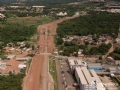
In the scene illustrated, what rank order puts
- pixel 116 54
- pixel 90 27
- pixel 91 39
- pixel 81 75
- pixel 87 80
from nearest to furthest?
pixel 87 80
pixel 81 75
pixel 116 54
pixel 91 39
pixel 90 27

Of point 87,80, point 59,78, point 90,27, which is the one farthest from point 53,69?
point 90,27

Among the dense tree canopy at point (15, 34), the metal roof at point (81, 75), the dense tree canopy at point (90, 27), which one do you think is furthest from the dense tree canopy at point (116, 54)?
the dense tree canopy at point (15, 34)

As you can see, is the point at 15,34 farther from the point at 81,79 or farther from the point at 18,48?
the point at 81,79

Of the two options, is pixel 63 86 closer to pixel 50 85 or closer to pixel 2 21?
pixel 50 85

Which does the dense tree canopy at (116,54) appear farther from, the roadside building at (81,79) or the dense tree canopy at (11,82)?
the dense tree canopy at (11,82)

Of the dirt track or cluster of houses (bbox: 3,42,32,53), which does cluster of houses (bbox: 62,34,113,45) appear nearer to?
the dirt track

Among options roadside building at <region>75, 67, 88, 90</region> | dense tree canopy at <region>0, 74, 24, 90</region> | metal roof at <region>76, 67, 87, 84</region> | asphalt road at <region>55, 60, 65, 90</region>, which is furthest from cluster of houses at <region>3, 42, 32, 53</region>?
roadside building at <region>75, 67, 88, 90</region>
